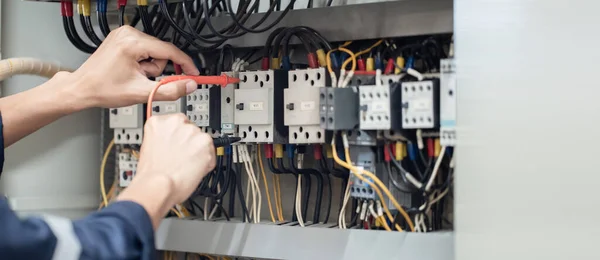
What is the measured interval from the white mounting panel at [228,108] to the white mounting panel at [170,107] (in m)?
0.13

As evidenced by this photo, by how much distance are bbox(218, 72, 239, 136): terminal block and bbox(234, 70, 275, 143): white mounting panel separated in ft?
0.04

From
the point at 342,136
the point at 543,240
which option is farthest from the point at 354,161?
the point at 543,240

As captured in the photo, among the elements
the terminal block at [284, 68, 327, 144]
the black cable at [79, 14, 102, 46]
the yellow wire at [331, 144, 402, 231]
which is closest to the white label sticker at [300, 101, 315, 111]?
the terminal block at [284, 68, 327, 144]

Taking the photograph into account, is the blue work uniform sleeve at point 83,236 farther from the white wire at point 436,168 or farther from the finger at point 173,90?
the white wire at point 436,168

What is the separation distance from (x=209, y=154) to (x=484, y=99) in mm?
457

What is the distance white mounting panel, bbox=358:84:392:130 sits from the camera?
1.31 metres

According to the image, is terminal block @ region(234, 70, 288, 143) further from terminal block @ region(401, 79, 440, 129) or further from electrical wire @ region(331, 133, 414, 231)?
terminal block @ region(401, 79, 440, 129)

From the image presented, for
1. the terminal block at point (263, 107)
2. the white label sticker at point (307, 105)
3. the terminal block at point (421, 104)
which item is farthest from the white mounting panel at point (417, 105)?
the terminal block at point (263, 107)

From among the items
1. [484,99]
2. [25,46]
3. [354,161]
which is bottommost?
[354,161]

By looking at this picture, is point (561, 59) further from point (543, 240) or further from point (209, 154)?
point (209, 154)

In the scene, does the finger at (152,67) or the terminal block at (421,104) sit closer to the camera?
the terminal block at (421,104)

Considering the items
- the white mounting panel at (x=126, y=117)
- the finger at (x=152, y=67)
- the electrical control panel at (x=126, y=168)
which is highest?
the finger at (x=152, y=67)

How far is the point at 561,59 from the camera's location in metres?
1.08

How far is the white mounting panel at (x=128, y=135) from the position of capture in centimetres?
168
